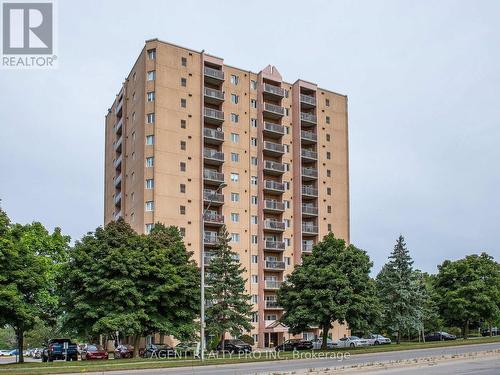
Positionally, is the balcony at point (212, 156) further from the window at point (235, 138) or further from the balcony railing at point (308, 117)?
the balcony railing at point (308, 117)

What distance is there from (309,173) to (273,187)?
6634mm

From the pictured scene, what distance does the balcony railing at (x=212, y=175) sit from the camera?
7231 cm

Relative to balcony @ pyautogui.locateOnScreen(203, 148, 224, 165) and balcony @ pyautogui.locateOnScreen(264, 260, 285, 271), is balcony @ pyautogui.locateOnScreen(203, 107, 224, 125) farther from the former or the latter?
balcony @ pyautogui.locateOnScreen(264, 260, 285, 271)

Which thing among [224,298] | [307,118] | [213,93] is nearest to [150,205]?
[224,298]

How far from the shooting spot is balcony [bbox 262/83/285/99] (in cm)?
7981

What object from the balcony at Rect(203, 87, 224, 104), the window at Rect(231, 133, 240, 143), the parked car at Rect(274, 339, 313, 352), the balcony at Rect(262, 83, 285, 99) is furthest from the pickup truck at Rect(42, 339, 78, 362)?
the balcony at Rect(262, 83, 285, 99)

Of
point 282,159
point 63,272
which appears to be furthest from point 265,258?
point 63,272

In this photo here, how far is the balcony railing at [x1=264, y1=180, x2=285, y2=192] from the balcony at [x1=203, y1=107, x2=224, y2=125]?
10.6m

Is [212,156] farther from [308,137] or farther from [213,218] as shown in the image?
[308,137]

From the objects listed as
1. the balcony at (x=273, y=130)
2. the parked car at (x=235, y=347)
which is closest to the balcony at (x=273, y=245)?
the balcony at (x=273, y=130)

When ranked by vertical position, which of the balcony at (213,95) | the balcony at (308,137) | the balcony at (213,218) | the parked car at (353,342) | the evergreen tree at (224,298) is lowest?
the parked car at (353,342)

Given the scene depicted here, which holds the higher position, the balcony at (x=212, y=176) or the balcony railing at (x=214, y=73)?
the balcony railing at (x=214, y=73)

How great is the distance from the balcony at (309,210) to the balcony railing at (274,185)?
13.8 feet

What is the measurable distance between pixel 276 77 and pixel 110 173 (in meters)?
29.8
